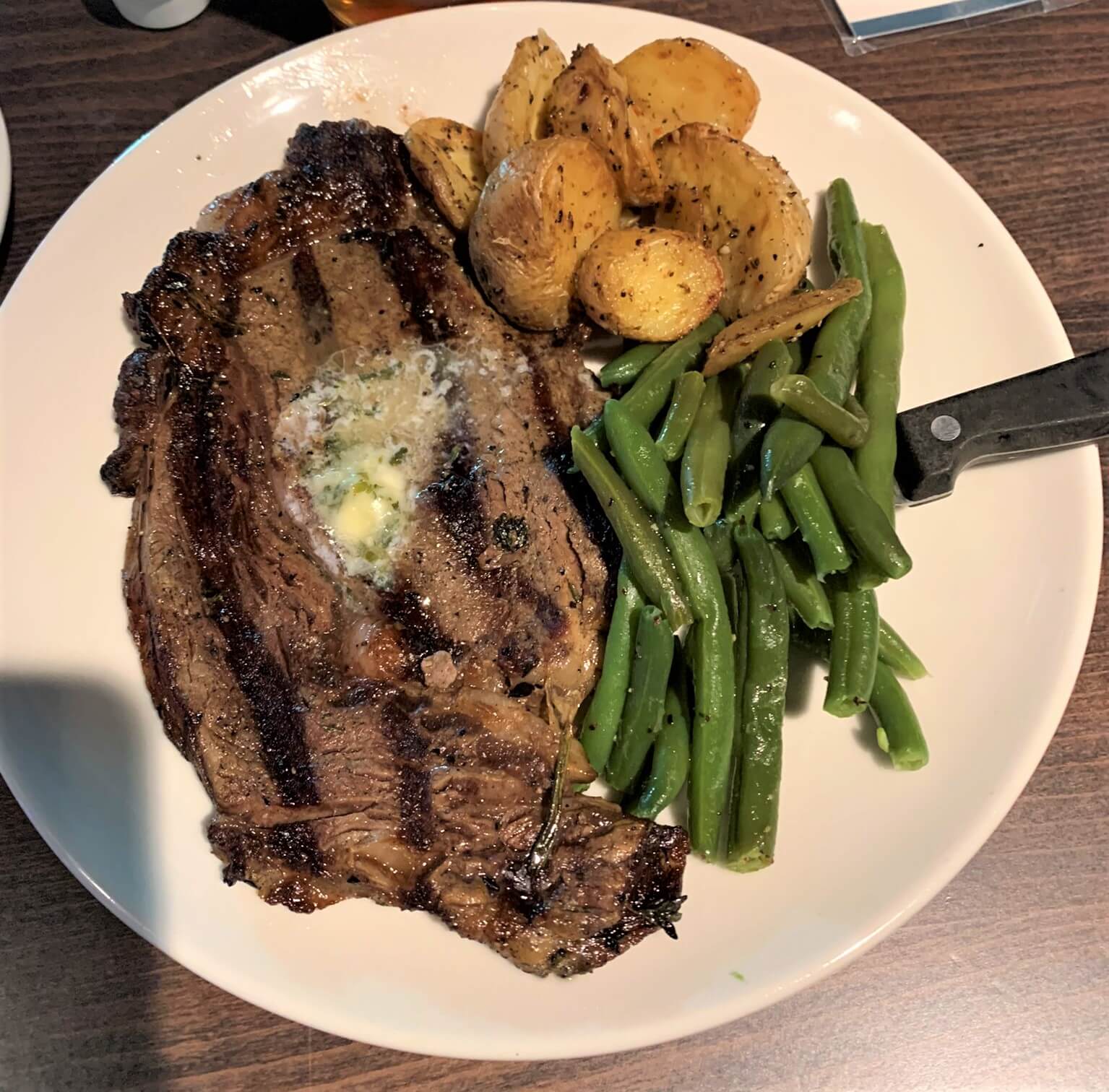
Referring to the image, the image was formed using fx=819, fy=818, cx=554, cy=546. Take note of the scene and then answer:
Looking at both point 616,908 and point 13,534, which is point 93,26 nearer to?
point 13,534

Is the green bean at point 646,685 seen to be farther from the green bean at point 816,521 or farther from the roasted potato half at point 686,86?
the roasted potato half at point 686,86

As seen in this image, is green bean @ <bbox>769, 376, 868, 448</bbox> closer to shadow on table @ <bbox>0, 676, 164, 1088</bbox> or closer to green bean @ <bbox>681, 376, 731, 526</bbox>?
green bean @ <bbox>681, 376, 731, 526</bbox>

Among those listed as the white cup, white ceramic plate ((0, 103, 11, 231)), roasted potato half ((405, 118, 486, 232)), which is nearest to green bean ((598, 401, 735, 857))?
roasted potato half ((405, 118, 486, 232))

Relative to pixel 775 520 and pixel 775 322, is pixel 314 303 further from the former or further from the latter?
pixel 775 520

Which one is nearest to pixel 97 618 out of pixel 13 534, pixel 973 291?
pixel 13 534

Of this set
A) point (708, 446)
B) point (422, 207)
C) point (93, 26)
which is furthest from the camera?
point (93, 26)

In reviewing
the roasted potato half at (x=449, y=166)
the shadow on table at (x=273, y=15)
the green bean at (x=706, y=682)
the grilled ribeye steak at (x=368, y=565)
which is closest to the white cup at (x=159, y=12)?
the shadow on table at (x=273, y=15)

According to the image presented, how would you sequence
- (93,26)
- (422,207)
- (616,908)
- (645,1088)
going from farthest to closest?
(93,26) → (422,207) → (645,1088) → (616,908)

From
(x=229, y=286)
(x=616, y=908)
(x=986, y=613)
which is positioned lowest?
(x=616, y=908)
